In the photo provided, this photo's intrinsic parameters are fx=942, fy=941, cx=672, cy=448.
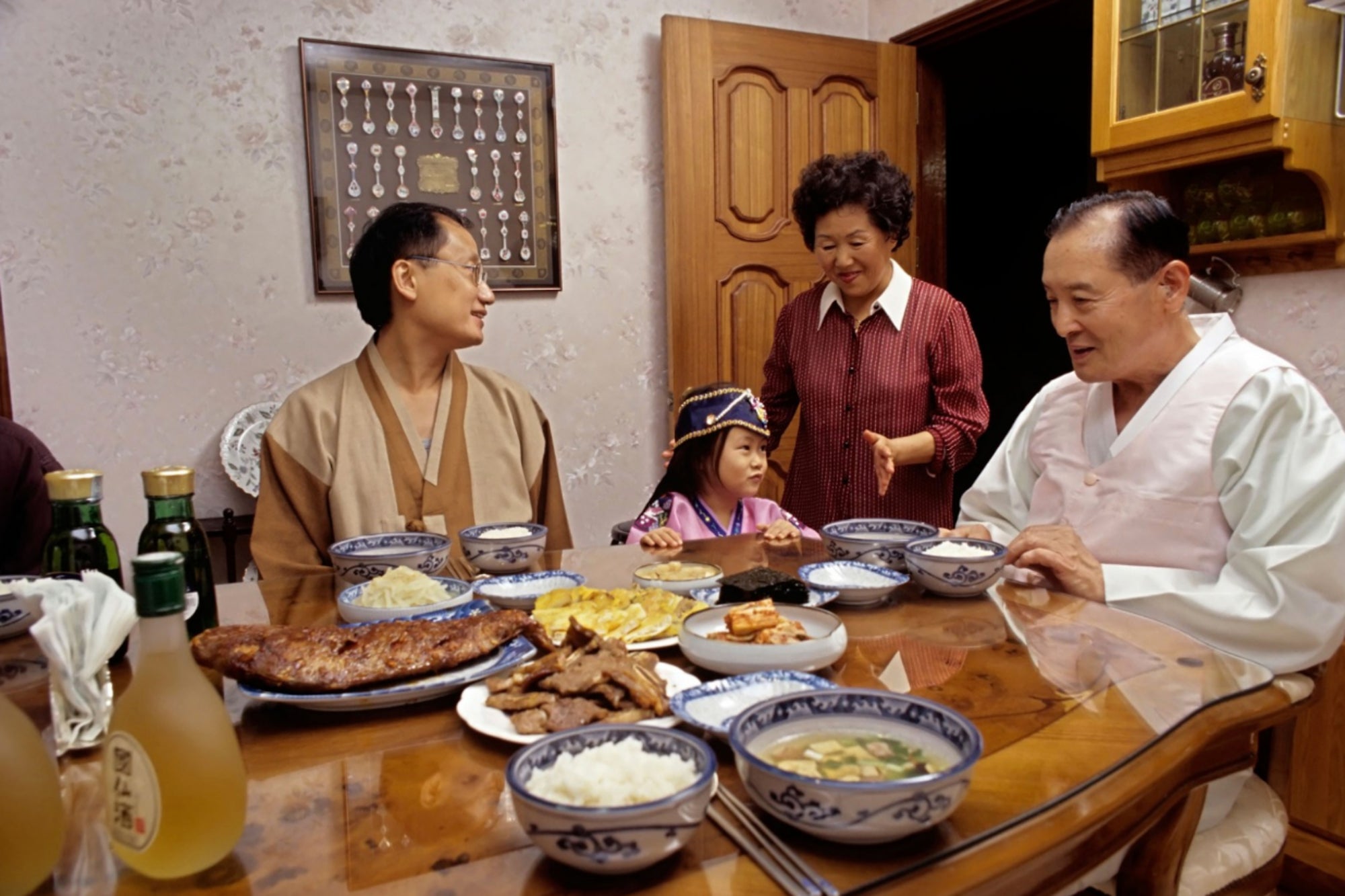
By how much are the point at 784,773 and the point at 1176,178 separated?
287cm

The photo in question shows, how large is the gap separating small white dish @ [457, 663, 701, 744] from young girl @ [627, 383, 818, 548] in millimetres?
1134

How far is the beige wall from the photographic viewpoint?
296cm

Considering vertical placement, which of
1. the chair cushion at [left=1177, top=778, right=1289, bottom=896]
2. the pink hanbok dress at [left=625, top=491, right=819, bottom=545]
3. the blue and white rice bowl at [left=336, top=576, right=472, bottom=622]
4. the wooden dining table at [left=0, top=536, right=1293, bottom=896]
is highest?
the blue and white rice bowl at [left=336, top=576, right=472, bottom=622]

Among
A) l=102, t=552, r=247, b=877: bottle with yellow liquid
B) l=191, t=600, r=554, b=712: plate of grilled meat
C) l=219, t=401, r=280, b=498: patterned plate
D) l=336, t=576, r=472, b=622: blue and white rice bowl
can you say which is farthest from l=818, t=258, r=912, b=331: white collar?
l=102, t=552, r=247, b=877: bottle with yellow liquid

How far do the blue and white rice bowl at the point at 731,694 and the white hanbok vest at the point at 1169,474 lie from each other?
94cm

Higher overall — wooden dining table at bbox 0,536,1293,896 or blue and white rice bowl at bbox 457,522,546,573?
blue and white rice bowl at bbox 457,522,546,573

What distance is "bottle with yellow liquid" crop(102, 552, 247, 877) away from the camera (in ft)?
2.44

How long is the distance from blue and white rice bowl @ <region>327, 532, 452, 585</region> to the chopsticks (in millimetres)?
857

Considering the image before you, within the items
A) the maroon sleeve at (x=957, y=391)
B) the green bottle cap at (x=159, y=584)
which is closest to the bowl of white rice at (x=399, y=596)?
the green bottle cap at (x=159, y=584)

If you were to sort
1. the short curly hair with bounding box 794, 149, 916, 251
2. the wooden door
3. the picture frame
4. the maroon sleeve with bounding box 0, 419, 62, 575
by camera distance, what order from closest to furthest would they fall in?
the maroon sleeve with bounding box 0, 419, 62, 575, the short curly hair with bounding box 794, 149, 916, 251, the picture frame, the wooden door

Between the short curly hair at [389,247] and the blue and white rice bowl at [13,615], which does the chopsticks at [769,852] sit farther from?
the short curly hair at [389,247]

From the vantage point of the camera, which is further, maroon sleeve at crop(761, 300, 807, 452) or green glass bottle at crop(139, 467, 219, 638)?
maroon sleeve at crop(761, 300, 807, 452)

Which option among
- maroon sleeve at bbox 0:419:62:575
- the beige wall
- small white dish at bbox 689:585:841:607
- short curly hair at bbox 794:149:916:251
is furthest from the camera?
the beige wall

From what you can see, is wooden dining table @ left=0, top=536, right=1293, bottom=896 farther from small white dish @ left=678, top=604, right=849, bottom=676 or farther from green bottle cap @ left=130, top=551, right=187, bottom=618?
green bottle cap @ left=130, top=551, right=187, bottom=618
